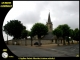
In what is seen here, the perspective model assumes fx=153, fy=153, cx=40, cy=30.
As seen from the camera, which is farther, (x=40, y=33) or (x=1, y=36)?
(x=40, y=33)

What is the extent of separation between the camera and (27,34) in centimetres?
5450

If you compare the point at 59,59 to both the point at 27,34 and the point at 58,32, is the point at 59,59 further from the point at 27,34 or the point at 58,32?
the point at 27,34

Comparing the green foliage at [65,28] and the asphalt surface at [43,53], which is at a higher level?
the green foliage at [65,28]

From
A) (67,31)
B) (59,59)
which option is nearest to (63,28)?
(67,31)

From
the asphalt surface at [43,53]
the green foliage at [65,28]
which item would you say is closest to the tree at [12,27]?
the asphalt surface at [43,53]

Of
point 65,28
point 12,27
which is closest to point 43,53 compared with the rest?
point 12,27

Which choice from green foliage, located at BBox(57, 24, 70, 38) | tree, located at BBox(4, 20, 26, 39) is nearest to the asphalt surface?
tree, located at BBox(4, 20, 26, 39)

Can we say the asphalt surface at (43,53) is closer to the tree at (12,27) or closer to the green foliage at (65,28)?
the tree at (12,27)

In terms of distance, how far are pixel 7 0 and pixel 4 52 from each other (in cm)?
415

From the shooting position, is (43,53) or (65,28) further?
(65,28)

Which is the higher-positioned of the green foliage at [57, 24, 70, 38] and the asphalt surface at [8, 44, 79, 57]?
the green foliage at [57, 24, 70, 38]

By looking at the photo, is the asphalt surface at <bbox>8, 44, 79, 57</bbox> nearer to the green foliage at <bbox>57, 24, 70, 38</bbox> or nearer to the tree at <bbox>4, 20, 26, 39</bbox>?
the tree at <bbox>4, 20, 26, 39</bbox>

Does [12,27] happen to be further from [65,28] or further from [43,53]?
[43,53]

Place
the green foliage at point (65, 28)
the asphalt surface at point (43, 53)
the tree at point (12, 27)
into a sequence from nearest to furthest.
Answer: the asphalt surface at point (43, 53) → the tree at point (12, 27) → the green foliage at point (65, 28)
